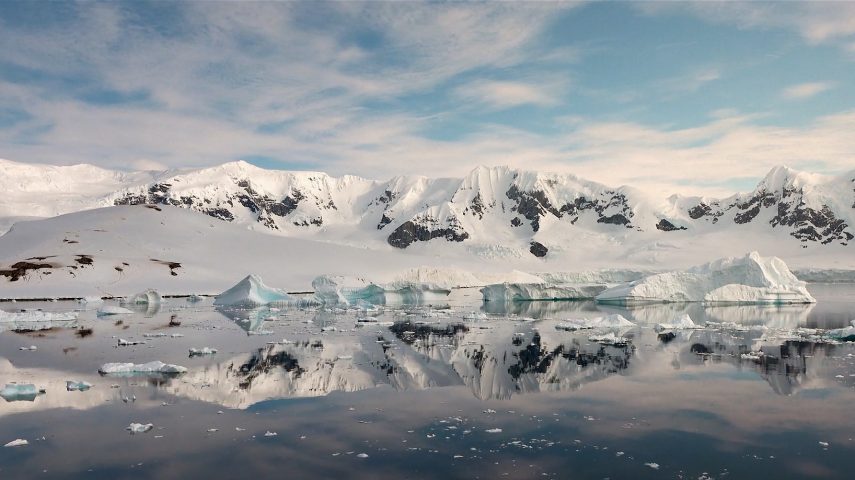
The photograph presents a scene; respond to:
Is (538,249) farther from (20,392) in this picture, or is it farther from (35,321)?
(20,392)

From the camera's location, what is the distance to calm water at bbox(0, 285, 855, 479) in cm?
792

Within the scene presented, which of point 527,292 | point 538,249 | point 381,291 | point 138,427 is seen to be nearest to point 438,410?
point 138,427

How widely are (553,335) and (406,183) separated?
14810 centimetres

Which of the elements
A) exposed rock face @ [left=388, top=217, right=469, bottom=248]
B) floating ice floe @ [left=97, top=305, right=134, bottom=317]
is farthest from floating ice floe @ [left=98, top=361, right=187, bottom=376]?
exposed rock face @ [left=388, top=217, right=469, bottom=248]

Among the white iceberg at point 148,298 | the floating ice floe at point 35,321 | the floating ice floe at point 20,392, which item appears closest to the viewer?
the floating ice floe at point 20,392

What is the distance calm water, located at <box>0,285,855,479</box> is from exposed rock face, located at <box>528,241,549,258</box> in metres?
99.8

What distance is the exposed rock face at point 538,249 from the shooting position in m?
120

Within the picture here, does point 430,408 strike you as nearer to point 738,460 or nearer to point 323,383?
point 323,383

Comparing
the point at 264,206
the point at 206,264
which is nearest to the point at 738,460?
the point at 206,264

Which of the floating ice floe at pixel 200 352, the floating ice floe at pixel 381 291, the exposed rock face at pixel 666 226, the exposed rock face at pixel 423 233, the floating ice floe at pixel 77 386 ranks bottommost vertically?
the floating ice floe at pixel 77 386

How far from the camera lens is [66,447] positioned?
8.55 meters

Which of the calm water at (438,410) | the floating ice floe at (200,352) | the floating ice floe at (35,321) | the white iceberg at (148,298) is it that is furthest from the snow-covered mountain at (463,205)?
the floating ice floe at (200,352)

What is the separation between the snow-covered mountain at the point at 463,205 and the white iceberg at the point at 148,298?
82474 millimetres

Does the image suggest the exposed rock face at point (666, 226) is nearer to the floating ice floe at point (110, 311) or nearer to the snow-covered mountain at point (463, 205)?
the snow-covered mountain at point (463, 205)
